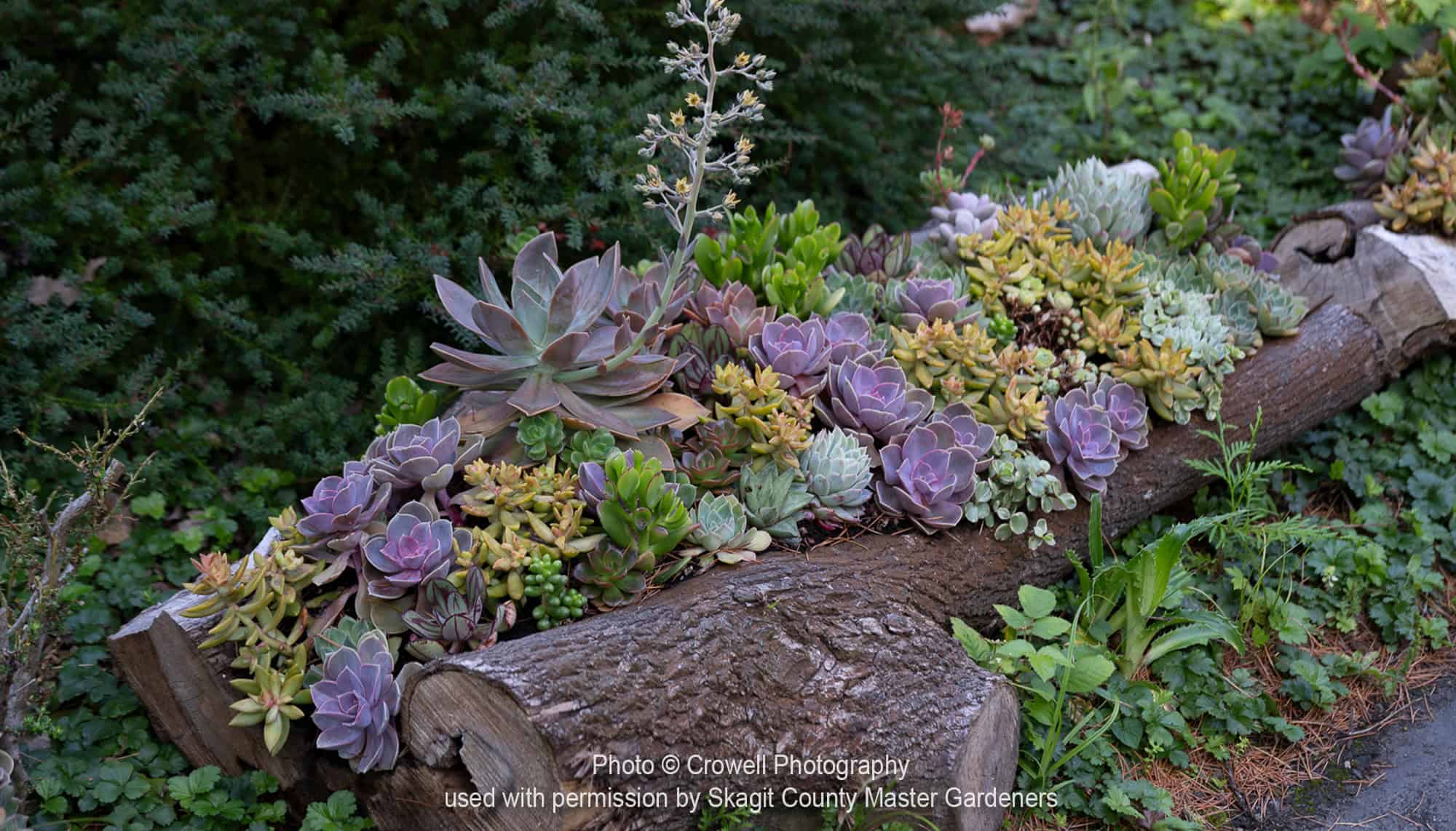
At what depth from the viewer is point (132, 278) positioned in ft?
10.3

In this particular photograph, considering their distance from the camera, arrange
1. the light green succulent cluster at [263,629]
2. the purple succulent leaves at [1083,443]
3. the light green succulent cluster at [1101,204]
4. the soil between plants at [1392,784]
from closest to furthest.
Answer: the light green succulent cluster at [263,629], the soil between plants at [1392,784], the purple succulent leaves at [1083,443], the light green succulent cluster at [1101,204]

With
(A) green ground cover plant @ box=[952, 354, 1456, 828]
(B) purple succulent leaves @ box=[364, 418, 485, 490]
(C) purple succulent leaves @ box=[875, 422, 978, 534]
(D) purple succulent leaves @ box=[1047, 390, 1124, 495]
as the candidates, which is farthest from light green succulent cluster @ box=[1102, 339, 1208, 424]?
(B) purple succulent leaves @ box=[364, 418, 485, 490]

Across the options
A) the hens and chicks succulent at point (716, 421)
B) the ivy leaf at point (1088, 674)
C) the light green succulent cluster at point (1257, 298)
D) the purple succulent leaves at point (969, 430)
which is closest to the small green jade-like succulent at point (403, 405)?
the hens and chicks succulent at point (716, 421)

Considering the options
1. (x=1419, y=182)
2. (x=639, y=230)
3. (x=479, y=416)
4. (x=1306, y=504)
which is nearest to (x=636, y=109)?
(x=639, y=230)

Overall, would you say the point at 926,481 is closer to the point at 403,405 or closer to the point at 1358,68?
the point at 403,405

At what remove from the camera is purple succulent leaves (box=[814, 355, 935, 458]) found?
2.70m

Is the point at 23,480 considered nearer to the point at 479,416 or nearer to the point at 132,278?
the point at 132,278

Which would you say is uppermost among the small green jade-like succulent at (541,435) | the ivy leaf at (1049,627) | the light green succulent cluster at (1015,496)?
the small green jade-like succulent at (541,435)

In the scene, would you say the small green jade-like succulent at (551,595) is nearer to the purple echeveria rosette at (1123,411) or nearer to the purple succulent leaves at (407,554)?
the purple succulent leaves at (407,554)

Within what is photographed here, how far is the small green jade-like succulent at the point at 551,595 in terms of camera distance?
7.27ft

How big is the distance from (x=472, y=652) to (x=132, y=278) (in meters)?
1.89

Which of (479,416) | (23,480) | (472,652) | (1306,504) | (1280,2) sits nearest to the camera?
(472,652)

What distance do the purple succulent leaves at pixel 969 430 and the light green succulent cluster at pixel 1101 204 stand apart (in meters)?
1.02

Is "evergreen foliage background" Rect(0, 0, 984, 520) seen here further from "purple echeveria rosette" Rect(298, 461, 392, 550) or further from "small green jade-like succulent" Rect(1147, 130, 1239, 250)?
"small green jade-like succulent" Rect(1147, 130, 1239, 250)
